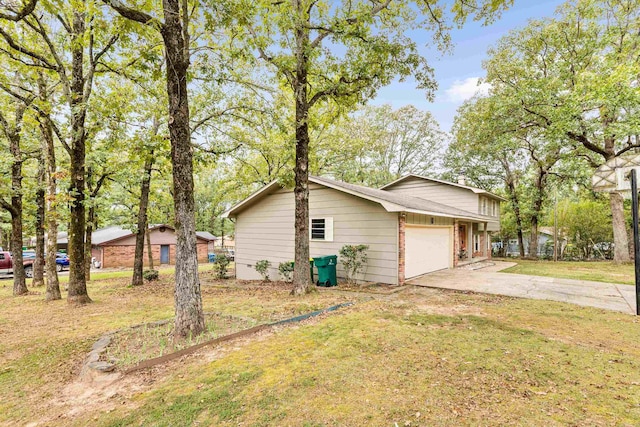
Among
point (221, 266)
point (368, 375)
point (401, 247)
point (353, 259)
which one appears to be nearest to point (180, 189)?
point (368, 375)

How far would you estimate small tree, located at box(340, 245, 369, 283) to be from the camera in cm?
948

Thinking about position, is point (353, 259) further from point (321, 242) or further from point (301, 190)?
point (301, 190)

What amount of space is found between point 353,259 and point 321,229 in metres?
2.05

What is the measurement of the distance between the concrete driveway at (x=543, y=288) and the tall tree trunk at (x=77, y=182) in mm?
9574

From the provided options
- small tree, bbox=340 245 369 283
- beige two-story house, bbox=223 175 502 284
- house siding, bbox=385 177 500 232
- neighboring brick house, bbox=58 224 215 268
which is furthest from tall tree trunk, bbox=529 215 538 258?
neighboring brick house, bbox=58 224 215 268

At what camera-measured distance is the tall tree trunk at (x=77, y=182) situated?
762 centimetres

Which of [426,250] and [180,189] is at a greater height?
[180,189]

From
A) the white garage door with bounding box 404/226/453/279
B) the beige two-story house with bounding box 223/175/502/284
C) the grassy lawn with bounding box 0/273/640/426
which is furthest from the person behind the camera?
the white garage door with bounding box 404/226/453/279

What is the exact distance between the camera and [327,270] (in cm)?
977

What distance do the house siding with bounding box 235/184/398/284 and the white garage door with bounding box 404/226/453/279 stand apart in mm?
922

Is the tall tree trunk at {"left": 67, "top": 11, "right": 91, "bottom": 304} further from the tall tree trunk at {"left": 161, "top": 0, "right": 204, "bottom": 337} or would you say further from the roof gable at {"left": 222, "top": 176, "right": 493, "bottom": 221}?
the roof gable at {"left": 222, "top": 176, "right": 493, "bottom": 221}

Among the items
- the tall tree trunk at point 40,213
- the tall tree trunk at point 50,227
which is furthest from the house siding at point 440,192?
the tall tree trunk at point 40,213

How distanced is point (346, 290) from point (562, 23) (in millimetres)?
17182

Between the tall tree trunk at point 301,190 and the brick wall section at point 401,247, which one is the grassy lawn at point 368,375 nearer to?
the tall tree trunk at point 301,190
